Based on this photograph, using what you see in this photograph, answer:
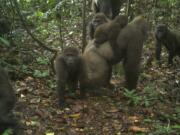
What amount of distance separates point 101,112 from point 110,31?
2.06 metres

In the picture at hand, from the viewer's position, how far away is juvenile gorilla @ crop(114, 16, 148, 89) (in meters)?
9.43

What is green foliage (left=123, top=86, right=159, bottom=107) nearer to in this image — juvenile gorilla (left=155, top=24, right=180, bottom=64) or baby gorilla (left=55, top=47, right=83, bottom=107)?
baby gorilla (left=55, top=47, right=83, bottom=107)

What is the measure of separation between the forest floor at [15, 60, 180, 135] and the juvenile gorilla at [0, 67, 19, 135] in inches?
30.1

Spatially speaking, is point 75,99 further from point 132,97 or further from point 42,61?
point 42,61

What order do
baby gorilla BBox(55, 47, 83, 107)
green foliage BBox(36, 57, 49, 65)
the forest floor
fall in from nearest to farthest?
the forest floor
baby gorilla BBox(55, 47, 83, 107)
green foliage BBox(36, 57, 49, 65)

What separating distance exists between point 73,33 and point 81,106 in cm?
675

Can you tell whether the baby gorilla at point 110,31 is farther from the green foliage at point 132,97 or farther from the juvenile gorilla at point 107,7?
the juvenile gorilla at point 107,7

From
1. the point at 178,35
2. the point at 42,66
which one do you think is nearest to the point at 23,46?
the point at 42,66

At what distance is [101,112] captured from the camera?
324 inches

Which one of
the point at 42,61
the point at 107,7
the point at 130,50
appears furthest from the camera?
the point at 107,7

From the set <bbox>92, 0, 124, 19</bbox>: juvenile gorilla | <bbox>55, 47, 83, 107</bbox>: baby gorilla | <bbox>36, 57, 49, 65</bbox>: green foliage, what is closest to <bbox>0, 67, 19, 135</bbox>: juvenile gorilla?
<bbox>55, 47, 83, 107</bbox>: baby gorilla

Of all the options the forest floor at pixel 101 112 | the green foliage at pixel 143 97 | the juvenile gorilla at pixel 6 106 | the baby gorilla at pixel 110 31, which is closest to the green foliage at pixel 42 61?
the forest floor at pixel 101 112

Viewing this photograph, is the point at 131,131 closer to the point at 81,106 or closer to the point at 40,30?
the point at 81,106

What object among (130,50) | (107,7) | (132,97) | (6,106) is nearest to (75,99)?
(132,97)
